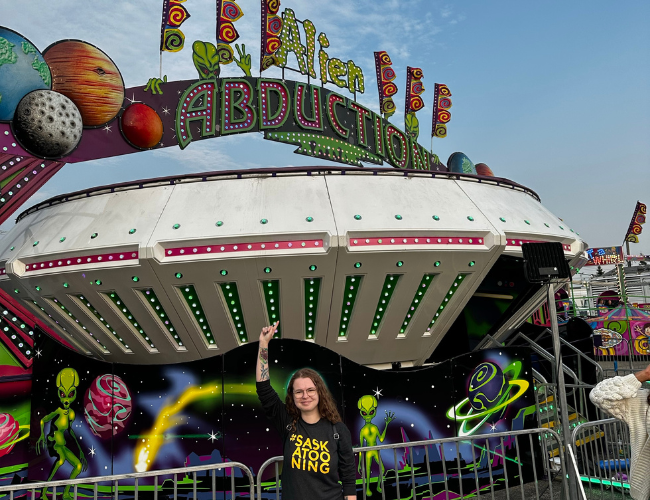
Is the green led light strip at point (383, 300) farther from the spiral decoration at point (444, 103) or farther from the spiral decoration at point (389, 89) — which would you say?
the spiral decoration at point (444, 103)

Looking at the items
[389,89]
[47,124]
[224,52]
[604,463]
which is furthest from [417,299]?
[389,89]

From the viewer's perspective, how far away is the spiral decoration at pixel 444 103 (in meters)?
13.5

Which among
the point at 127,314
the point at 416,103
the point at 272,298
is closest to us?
the point at 272,298

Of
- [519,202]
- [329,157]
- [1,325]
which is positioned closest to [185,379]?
[1,325]

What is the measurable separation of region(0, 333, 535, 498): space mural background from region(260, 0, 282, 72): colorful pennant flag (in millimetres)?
6071

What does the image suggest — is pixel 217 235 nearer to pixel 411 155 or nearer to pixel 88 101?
pixel 88 101

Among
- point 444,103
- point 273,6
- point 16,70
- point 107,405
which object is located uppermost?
point 444,103

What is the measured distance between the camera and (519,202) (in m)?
7.41

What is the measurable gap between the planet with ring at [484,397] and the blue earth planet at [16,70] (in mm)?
6645

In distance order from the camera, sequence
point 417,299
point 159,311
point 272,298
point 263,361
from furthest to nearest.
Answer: point 417,299 < point 159,311 < point 272,298 < point 263,361

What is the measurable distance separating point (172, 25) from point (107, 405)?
20.1ft

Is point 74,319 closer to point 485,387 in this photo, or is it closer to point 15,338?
point 15,338

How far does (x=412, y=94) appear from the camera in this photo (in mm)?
12977

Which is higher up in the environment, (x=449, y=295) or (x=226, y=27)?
(x=226, y=27)
